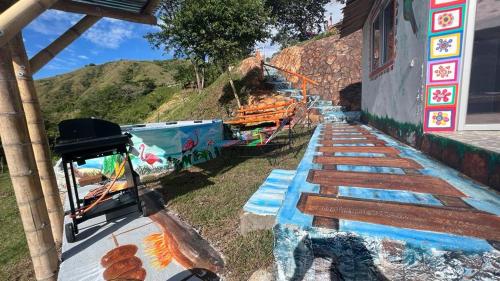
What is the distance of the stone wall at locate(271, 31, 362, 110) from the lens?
1212 cm

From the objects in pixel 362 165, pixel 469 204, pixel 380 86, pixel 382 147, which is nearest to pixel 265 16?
pixel 380 86

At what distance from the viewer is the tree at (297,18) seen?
28016mm

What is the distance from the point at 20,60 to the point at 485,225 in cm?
476

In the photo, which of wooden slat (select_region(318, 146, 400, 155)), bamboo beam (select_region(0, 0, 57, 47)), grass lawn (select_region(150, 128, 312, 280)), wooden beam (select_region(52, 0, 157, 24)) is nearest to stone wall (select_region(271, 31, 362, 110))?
grass lawn (select_region(150, 128, 312, 280))

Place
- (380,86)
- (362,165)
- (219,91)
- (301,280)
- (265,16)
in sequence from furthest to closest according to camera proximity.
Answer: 1. (219,91)
2. (265,16)
3. (380,86)
4. (362,165)
5. (301,280)

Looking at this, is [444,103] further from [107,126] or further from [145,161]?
[145,161]

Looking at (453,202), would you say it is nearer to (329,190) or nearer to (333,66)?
(329,190)

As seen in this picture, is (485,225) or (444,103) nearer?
(485,225)

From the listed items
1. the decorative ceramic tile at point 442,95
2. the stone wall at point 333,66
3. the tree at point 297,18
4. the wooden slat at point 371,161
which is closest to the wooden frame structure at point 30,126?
the wooden slat at point 371,161

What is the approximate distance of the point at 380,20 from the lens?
5.96 m

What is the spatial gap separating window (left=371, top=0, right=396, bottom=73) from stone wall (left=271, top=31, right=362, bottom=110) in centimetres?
481

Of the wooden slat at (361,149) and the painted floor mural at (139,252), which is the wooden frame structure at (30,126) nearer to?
the painted floor mural at (139,252)

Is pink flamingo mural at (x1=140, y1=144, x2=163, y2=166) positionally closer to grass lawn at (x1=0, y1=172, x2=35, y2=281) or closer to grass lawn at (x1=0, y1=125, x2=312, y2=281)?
grass lawn at (x1=0, y1=125, x2=312, y2=281)

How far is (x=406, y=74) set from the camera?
3.86 m
